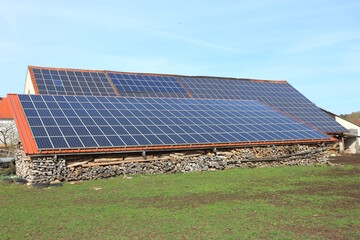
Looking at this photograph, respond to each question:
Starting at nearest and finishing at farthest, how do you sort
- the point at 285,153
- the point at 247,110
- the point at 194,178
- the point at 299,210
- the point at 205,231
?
the point at 205,231 < the point at 299,210 < the point at 194,178 < the point at 285,153 < the point at 247,110

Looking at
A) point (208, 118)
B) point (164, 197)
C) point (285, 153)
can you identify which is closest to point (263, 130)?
point (285, 153)

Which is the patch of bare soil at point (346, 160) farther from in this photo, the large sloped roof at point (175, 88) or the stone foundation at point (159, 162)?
the large sloped roof at point (175, 88)

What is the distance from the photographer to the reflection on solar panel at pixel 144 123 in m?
21.8

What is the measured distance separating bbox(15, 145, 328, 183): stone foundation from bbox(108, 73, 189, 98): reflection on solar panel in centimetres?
1680

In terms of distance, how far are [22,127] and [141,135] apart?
692 cm

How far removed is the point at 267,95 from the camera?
48.2 m

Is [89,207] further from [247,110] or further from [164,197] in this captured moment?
[247,110]

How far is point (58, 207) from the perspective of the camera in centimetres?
1359

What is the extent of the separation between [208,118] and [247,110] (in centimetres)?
596

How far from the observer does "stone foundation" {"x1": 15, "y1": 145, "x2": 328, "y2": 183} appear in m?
19.8

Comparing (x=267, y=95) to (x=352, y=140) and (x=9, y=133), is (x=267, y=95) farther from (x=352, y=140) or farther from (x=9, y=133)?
(x=9, y=133)

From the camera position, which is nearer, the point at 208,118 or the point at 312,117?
the point at 208,118

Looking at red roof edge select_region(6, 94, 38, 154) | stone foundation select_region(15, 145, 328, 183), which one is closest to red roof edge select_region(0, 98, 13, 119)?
red roof edge select_region(6, 94, 38, 154)

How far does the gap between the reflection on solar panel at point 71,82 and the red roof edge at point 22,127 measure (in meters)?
11.3
